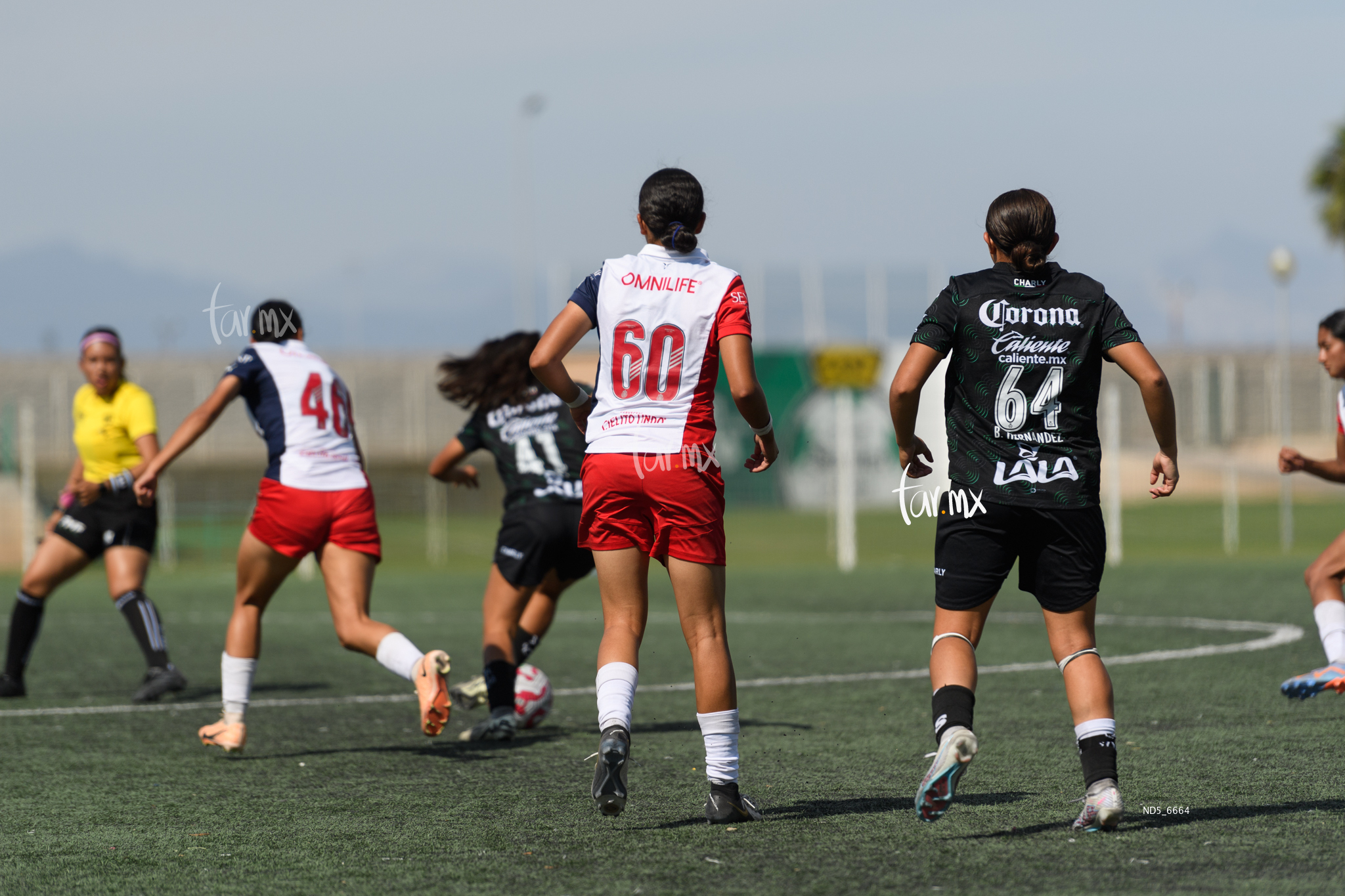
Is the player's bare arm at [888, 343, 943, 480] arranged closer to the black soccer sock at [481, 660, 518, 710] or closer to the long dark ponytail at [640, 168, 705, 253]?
the long dark ponytail at [640, 168, 705, 253]

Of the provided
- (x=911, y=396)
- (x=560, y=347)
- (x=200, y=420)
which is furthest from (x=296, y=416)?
(x=911, y=396)

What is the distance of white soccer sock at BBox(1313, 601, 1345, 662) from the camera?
6.32 m

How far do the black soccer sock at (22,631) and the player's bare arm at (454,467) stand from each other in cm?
285

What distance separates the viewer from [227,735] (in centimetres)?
640

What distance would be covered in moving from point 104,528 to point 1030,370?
598 centimetres

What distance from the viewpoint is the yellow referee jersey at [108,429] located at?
843 cm

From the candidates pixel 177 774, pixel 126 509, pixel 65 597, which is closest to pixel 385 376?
pixel 65 597

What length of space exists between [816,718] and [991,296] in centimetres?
322

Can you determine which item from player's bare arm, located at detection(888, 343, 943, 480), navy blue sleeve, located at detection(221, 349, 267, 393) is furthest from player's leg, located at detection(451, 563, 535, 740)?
player's bare arm, located at detection(888, 343, 943, 480)

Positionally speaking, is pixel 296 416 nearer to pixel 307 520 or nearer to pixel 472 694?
pixel 307 520

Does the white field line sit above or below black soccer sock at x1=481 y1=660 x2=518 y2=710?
below

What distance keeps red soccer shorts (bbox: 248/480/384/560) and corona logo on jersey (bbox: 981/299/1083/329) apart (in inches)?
116

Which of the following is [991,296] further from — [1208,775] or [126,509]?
[126,509]

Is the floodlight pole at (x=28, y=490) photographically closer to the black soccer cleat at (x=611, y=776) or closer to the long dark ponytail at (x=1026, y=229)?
the black soccer cleat at (x=611, y=776)
